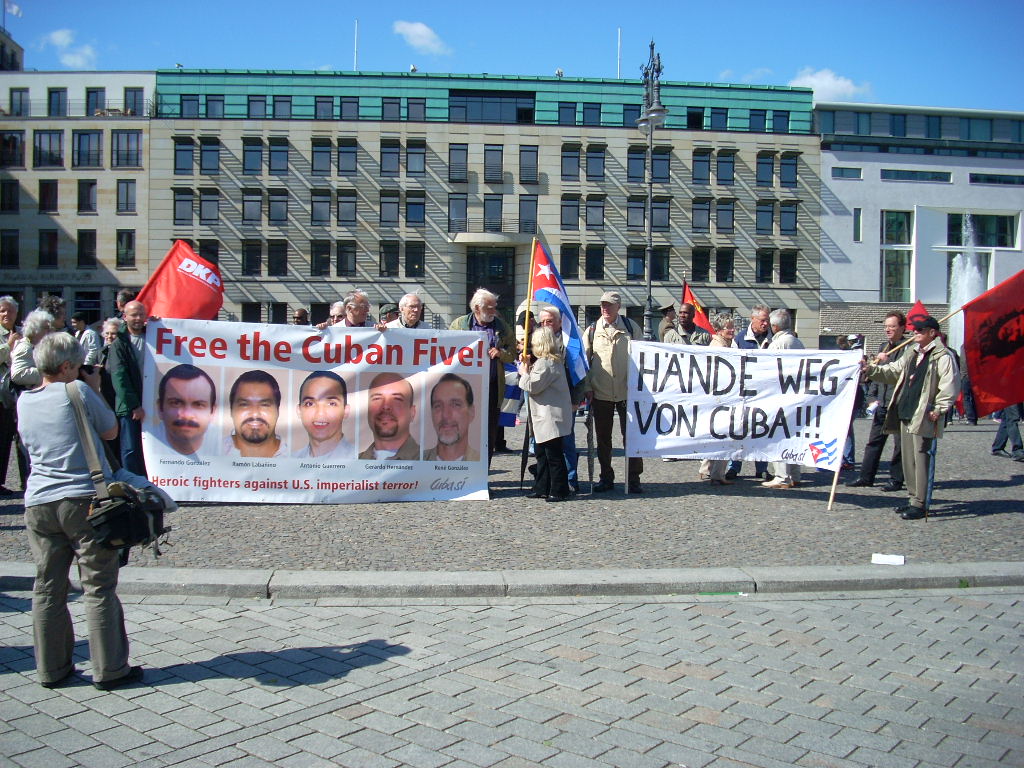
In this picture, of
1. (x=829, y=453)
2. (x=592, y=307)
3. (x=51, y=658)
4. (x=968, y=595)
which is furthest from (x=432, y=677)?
(x=592, y=307)

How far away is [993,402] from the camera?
8.71m

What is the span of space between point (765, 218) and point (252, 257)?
112 feet

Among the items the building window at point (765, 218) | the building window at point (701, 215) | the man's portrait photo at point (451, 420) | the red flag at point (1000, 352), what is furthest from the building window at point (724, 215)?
the man's portrait photo at point (451, 420)

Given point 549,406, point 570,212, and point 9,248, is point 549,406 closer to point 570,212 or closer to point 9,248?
point 570,212

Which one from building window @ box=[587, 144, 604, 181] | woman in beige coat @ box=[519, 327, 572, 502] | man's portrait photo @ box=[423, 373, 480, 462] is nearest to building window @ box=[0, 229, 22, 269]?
building window @ box=[587, 144, 604, 181]

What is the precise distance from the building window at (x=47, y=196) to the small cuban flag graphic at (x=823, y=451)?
192ft

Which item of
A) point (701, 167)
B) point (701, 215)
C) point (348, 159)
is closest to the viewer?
point (348, 159)

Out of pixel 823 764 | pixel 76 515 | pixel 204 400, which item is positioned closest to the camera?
pixel 823 764

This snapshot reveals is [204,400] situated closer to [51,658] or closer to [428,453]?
[428,453]

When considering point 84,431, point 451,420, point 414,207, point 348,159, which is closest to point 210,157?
point 348,159

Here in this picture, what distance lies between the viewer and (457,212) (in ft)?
188

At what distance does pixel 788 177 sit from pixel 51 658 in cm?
6071

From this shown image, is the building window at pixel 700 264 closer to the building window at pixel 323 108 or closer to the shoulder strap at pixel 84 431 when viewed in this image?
the building window at pixel 323 108

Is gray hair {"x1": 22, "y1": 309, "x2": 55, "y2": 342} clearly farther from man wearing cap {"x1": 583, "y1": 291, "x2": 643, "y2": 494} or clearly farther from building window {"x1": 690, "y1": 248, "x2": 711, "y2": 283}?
building window {"x1": 690, "y1": 248, "x2": 711, "y2": 283}
